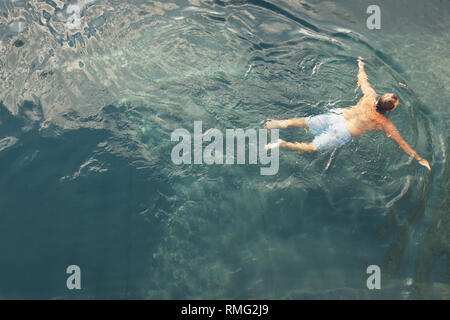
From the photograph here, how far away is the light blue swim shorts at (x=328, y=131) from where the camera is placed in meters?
5.97

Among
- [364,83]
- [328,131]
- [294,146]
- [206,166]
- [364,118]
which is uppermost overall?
[364,83]

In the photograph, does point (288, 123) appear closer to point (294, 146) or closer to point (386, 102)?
point (294, 146)

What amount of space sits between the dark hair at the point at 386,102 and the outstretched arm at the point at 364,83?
481mm

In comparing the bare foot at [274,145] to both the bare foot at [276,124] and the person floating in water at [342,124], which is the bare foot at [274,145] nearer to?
the person floating in water at [342,124]

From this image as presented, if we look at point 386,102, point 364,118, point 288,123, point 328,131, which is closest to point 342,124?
point 328,131

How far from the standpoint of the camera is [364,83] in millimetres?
6332

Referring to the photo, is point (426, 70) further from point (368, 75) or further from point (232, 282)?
point (232, 282)

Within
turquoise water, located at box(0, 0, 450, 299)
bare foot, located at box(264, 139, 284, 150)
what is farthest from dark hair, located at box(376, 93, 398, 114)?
bare foot, located at box(264, 139, 284, 150)

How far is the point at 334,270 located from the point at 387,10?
6.19m

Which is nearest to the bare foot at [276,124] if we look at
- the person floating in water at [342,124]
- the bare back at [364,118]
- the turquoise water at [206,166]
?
the person floating in water at [342,124]

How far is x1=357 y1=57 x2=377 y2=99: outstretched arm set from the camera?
19.9 feet

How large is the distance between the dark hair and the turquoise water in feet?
2.80

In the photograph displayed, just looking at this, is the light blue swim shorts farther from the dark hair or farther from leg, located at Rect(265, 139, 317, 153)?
the dark hair

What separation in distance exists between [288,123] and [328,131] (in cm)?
70
